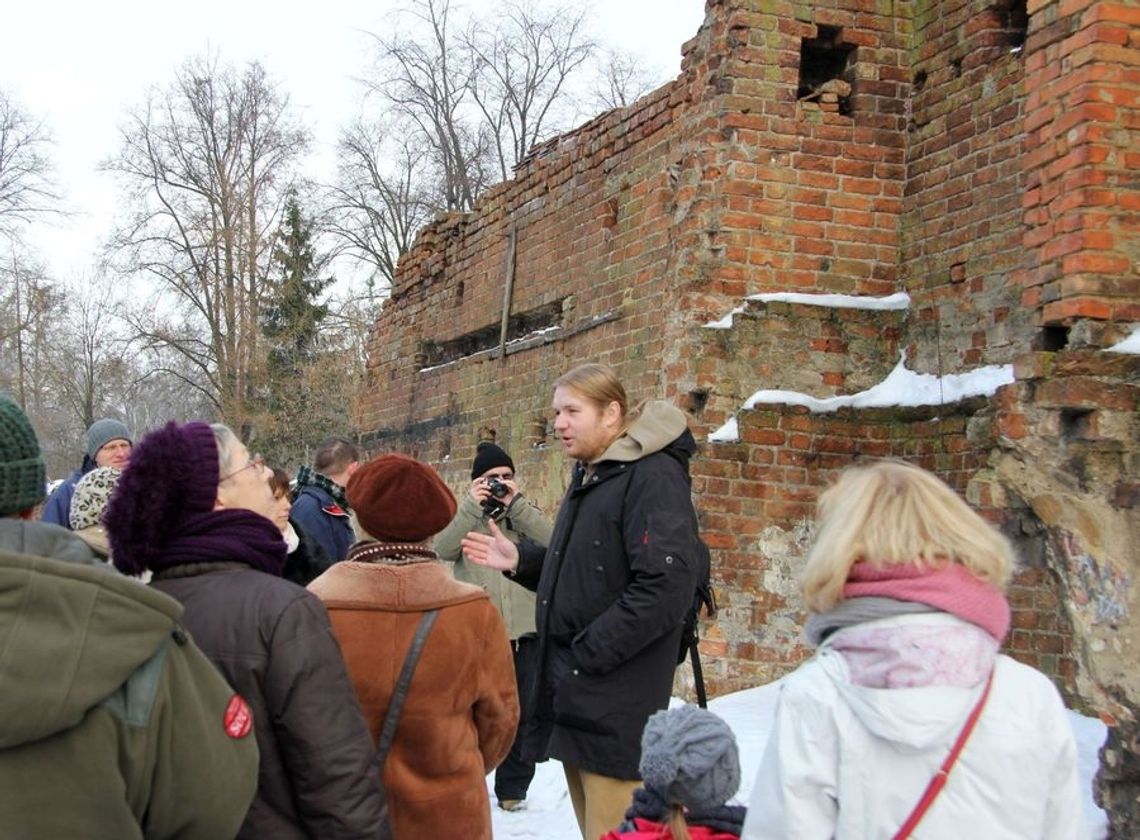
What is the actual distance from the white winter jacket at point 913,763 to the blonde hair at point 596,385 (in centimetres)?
186

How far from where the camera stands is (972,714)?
2066 millimetres

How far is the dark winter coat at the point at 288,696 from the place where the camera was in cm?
235

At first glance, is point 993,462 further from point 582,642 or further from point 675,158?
point 675,158

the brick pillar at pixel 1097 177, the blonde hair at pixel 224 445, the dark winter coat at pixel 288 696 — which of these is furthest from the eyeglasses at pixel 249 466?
the brick pillar at pixel 1097 177

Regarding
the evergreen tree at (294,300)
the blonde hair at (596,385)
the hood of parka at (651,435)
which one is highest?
the evergreen tree at (294,300)

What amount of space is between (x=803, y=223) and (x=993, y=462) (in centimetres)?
234

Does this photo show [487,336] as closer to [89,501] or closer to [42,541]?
[89,501]

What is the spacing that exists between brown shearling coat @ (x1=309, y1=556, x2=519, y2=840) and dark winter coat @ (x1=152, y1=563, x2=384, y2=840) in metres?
0.50

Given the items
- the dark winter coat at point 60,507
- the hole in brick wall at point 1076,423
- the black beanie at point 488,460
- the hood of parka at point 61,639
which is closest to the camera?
Answer: the hood of parka at point 61,639

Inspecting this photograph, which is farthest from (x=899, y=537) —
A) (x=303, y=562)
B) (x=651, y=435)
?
(x=303, y=562)

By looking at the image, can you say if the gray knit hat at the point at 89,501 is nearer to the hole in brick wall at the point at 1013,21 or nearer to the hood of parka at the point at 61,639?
the hood of parka at the point at 61,639

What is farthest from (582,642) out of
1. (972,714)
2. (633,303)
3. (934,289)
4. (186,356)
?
(186,356)

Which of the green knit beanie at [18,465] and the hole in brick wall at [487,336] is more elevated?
the hole in brick wall at [487,336]

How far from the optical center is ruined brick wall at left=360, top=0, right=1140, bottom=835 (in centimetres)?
493
